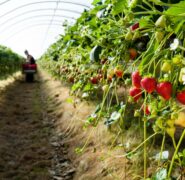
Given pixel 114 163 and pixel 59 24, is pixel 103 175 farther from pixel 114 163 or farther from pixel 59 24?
pixel 59 24

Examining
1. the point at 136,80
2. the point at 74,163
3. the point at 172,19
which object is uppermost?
the point at 172,19

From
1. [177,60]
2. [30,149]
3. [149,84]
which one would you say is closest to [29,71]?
[30,149]

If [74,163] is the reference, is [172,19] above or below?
above

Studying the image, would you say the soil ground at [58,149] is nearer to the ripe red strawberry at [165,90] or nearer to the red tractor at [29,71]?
the ripe red strawberry at [165,90]

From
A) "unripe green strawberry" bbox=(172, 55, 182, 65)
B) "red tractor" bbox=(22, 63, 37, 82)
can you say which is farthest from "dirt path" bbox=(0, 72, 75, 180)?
"red tractor" bbox=(22, 63, 37, 82)

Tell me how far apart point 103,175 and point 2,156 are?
1.26 m

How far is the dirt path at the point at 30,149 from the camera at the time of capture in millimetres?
3000

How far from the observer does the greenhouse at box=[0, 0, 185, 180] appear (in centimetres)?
114

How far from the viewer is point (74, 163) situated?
314 centimetres

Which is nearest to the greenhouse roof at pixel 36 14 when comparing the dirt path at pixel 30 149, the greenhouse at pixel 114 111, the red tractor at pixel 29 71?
A: the red tractor at pixel 29 71

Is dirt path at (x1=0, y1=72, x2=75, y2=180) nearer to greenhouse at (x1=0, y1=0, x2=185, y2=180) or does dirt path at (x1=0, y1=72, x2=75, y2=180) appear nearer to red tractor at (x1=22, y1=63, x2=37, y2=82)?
greenhouse at (x1=0, y1=0, x2=185, y2=180)

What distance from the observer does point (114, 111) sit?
9.15 feet

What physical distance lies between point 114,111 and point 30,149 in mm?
1298

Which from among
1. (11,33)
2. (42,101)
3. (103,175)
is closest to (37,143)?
(103,175)
